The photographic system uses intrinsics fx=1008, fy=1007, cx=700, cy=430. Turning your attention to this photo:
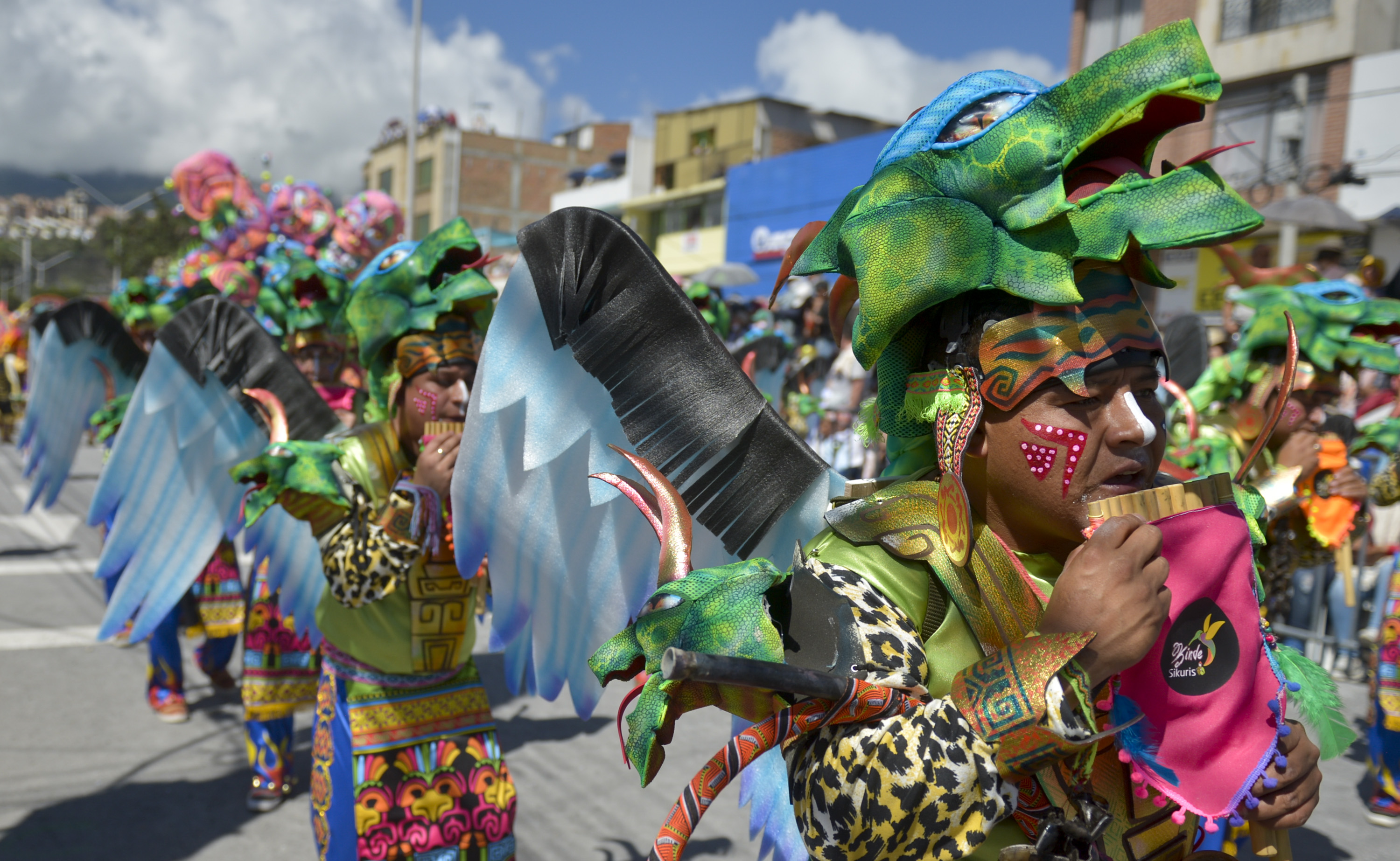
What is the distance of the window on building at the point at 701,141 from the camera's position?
97.6ft

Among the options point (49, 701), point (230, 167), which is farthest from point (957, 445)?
point (230, 167)

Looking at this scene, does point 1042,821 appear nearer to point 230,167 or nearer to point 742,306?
point 230,167

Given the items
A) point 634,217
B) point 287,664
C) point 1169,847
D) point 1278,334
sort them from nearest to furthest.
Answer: point 1169,847, point 1278,334, point 287,664, point 634,217

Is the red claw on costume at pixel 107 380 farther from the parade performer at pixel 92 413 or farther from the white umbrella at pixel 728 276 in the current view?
the white umbrella at pixel 728 276

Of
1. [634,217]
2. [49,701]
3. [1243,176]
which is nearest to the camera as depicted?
[49,701]

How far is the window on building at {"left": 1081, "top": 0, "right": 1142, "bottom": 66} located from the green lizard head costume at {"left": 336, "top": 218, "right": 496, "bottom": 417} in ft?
57.0

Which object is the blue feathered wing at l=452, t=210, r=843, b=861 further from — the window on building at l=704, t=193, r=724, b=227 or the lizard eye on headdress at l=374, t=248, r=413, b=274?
the window on building at l=704, t=193, r=724, b=227

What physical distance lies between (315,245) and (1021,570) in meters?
8.06

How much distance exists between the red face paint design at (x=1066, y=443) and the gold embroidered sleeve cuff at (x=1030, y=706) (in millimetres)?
252

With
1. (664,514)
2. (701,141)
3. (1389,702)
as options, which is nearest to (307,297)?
(664,514)

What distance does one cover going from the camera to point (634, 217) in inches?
1218

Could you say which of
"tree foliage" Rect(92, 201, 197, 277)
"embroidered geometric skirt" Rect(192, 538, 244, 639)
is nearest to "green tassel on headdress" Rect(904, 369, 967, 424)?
"embroidered geometric skirt" Rect(192, 538, 244, 639)

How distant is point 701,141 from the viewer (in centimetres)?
3016

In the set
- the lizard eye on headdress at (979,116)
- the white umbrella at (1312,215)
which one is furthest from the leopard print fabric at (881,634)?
the white umbrella at (1312,215)
